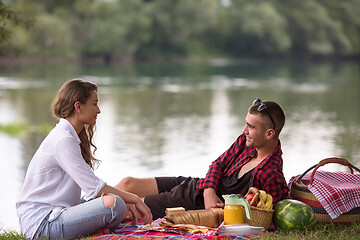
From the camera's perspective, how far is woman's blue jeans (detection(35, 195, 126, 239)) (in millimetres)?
3520

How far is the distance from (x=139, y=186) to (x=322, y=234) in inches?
54.6

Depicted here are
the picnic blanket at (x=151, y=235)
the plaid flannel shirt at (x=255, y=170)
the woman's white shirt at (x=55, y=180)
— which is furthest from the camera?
the plaid flannel shirt at (x=255, y=170)

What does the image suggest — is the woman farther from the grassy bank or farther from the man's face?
the man's face

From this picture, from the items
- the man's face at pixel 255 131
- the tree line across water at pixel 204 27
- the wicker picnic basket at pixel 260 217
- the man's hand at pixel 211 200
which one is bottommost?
the wicker picnic basket at pixel 260 217

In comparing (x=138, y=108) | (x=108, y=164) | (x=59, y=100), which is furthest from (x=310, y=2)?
(x=59, y=100)

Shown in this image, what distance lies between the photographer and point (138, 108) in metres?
16.7

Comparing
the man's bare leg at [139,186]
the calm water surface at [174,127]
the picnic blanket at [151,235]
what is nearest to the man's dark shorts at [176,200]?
the man's bare leg at [139,186]

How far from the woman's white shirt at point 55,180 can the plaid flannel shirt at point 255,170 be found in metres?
0.93

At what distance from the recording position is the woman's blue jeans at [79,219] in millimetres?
3520

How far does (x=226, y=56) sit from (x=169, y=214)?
Answer: 65759 millimetres

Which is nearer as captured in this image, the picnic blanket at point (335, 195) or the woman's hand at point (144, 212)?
the woman's hand at point (144, 212)

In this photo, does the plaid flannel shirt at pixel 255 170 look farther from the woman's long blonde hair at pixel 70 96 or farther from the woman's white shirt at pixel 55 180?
the woman's long blonde hair at pixel 70 96

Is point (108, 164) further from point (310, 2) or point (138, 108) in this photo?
point (310, 2)

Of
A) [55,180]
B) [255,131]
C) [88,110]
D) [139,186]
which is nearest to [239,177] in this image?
[255,131]
